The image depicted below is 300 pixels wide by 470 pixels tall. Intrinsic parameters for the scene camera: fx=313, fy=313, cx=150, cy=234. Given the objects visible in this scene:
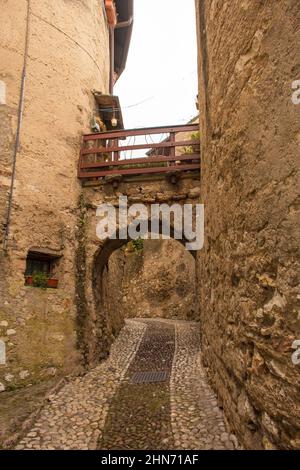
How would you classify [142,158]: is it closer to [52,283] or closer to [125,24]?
[52,283]

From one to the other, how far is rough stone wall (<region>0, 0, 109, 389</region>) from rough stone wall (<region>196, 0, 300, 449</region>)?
313 centimetres

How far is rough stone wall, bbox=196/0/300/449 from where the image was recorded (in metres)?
1.96

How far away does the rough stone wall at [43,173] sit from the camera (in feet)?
16.9

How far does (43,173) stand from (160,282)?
8.86 meters

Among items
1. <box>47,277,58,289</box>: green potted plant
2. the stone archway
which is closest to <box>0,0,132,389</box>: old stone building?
<box>47,277,58,289</box>: green potted plant

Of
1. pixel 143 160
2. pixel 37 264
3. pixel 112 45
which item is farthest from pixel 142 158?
pixel 112 45

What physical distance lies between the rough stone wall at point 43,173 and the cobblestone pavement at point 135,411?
0.91m

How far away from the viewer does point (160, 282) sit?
13.8 meters

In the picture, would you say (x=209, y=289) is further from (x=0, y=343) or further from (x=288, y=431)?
(x=0, y=343)

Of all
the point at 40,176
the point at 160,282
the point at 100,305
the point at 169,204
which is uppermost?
the point at 40,176

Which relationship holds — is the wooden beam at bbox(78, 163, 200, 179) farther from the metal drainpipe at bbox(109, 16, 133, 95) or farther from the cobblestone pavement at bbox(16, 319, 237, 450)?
the metal drainpipe at bbox(109, 16, 133, 95)

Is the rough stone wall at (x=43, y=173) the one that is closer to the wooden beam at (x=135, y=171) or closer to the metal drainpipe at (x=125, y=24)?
the wooden beam at (x=135, y=171)

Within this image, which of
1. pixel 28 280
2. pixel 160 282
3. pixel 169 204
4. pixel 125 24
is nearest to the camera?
pixel 28 280

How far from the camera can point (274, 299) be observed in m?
2.14
